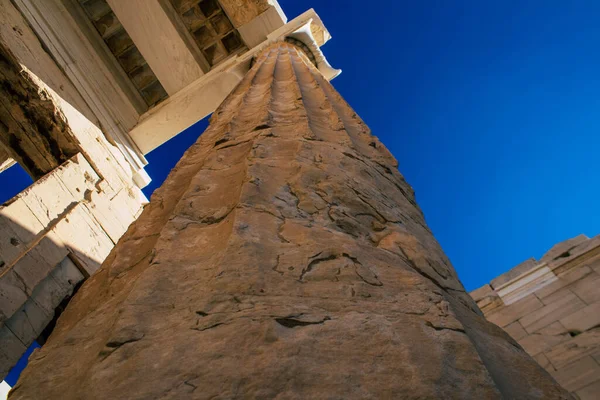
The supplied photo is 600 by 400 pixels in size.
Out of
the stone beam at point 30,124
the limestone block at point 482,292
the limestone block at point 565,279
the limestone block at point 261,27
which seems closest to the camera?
the stone beam at point 30,124

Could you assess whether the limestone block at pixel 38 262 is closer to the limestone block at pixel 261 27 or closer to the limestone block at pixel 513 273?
the limestone block at pixel 261 27

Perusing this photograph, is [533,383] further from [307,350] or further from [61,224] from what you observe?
[61,224]

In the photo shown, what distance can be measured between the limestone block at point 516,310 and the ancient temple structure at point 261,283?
4.42 m

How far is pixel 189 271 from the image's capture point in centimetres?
145

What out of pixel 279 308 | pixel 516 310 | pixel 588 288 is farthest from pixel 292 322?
pixel 516 310

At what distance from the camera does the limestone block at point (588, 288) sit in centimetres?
616

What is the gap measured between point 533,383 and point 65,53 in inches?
238

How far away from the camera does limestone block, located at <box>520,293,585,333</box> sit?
20.5 feet

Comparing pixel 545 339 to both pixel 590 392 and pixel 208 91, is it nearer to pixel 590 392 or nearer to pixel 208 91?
pixel 590 392

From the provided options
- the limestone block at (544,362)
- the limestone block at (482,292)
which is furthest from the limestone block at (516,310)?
the limestone block at (544,362)

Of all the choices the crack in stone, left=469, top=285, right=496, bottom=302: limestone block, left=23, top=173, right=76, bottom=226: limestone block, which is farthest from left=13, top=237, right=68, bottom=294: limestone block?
left=469, top=285, right=496, bottom=302: limestone block

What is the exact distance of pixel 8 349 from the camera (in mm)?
3215

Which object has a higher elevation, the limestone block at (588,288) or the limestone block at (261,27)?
the limestone block at (261,27)

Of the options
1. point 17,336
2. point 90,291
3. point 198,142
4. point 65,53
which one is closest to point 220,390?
point 90,291
